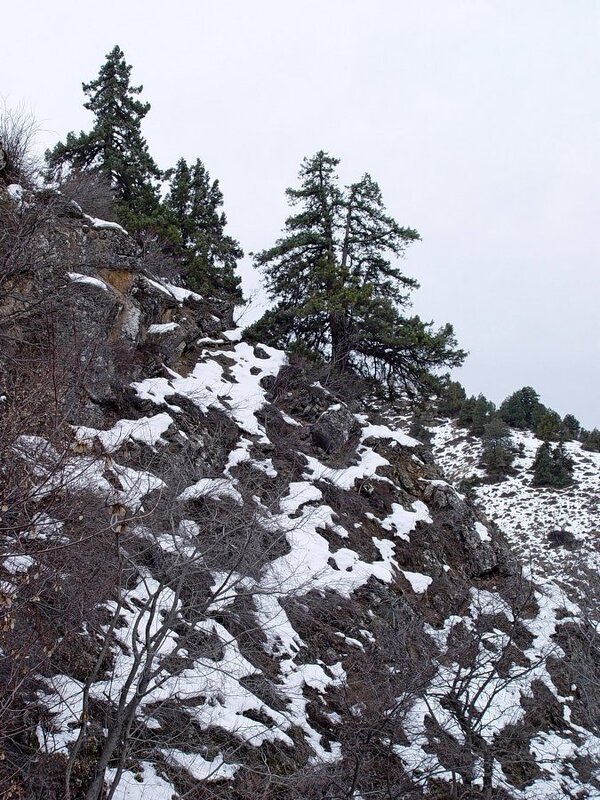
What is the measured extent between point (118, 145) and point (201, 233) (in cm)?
389

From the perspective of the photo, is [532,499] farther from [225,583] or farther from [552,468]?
[225,583]

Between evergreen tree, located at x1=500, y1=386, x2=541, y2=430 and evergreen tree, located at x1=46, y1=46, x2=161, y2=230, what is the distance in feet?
106

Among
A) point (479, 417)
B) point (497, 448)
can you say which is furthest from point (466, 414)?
point (497, 448)

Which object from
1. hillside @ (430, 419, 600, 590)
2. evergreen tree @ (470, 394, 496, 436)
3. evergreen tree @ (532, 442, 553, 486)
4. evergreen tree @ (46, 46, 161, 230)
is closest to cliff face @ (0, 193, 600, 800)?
evergreen tree @ (46, 46, 161, 230)

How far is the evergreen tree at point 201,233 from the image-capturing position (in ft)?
57.4

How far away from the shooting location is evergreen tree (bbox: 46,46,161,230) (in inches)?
689

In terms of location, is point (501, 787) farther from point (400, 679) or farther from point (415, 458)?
point (415, 458)

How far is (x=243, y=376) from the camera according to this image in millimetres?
13602

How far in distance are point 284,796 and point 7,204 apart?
9710mm

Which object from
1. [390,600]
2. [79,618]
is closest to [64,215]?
[79,618]

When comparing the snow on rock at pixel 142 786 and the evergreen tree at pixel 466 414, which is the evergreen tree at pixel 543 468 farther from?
the snow on rock at pixel 142 786

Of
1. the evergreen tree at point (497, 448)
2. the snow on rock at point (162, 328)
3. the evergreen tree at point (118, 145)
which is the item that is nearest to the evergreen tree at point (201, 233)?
the evergreen tree at point (118, 145)

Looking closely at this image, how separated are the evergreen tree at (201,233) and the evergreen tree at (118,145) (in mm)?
945

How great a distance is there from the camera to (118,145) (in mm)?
18422
